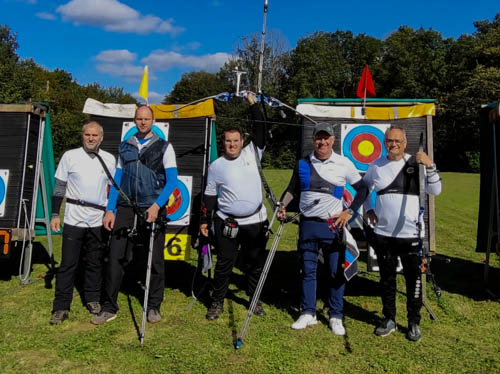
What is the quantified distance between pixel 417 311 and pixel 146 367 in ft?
7.74

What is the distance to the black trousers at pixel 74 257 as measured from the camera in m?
4.29

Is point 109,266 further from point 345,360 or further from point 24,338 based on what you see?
point 345,360

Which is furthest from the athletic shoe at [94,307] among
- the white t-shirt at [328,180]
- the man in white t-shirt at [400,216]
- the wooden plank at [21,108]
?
the man in white t-shirt at [400,216]

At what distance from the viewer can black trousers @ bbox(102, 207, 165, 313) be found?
4.18m

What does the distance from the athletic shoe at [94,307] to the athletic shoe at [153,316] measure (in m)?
0.58

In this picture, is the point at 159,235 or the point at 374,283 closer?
the point at 159,235

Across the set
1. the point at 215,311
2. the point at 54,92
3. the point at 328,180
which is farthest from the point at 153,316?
the point at 54,92

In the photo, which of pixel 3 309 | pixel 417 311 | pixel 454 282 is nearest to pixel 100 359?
pixel 3 309

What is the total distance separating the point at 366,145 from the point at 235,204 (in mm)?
1920

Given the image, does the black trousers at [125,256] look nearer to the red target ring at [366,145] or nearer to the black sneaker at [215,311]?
the black sneaker at [215,311]

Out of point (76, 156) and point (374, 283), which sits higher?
point (76, 156)

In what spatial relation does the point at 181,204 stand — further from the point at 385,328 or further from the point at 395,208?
the point at 385,328

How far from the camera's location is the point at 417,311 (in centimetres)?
396

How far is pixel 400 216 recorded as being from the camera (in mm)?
3852
